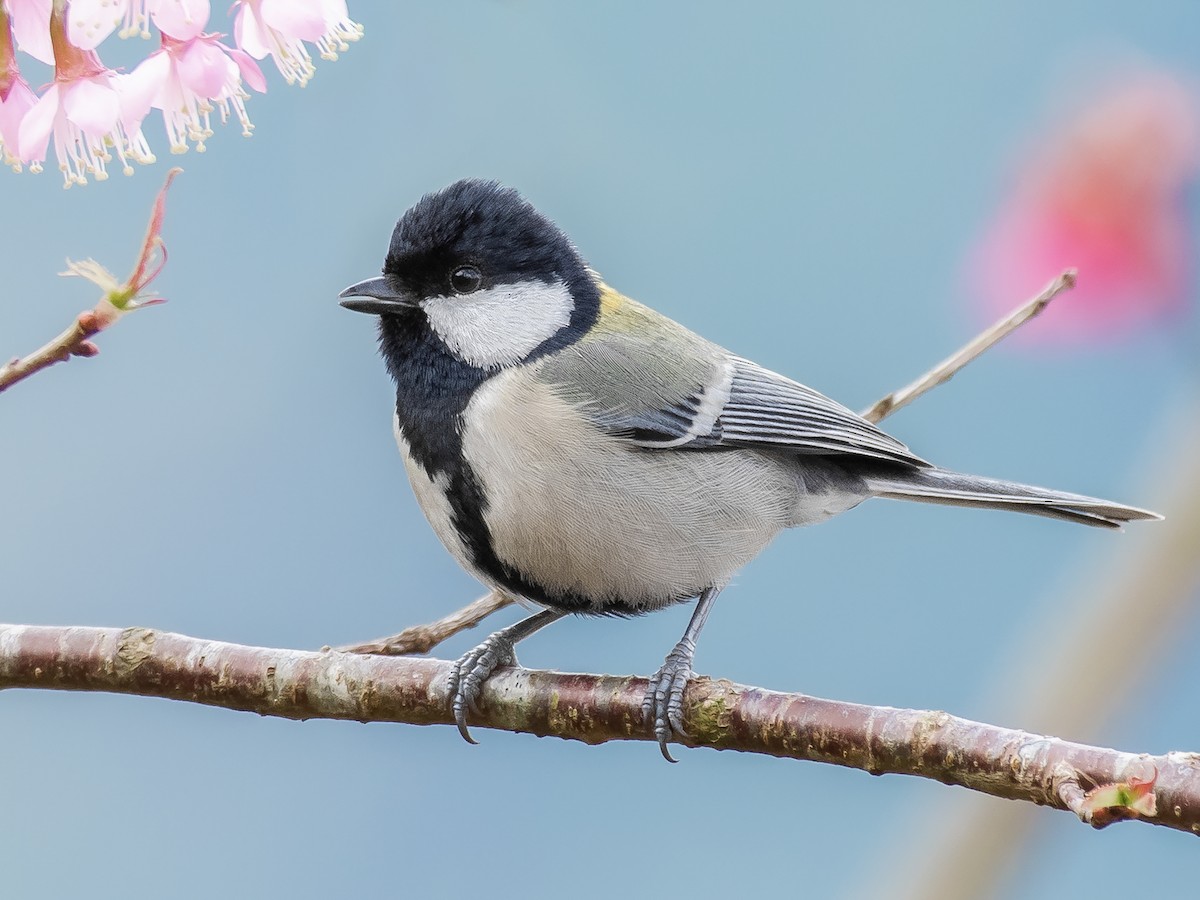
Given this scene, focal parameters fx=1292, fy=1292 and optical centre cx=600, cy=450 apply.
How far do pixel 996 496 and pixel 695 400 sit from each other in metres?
0.48

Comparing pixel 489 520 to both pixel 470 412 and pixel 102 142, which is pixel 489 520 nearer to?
pixel 470 412

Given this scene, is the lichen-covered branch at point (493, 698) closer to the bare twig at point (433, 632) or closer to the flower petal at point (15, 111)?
the bare twig at point (433, 632)

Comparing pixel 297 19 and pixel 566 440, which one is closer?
pixel 297 19

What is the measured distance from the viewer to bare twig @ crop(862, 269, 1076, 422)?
1692 millimetres

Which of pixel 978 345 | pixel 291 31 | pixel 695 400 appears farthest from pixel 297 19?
pixel 978 345

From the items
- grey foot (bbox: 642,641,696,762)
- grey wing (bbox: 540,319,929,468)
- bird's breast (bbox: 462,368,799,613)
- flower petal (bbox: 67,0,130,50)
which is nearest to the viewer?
flower petal (bbox: 67,0,130,50)

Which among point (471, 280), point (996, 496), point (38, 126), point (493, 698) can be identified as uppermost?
point (38, 126)

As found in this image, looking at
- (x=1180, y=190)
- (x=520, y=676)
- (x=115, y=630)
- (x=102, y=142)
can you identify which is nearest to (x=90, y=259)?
(x=102, y=142)

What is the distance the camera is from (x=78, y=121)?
1.06 meters

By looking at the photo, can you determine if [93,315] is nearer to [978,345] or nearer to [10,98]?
[10,98]

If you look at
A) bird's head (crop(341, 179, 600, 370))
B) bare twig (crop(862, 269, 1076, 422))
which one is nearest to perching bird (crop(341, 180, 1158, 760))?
bird's head (crop(341, 179, 600, 370))

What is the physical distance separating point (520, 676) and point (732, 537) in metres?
0.37

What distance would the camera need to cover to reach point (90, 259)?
1000 mm

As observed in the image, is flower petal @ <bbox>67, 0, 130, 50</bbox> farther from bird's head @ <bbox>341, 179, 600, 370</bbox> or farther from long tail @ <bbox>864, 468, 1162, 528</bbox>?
long tail @ <bbox>864, 468, 1162, 528</bbox>
